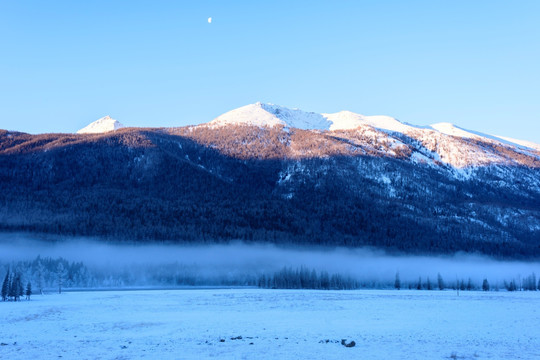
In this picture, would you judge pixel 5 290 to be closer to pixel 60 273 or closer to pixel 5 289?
pixel 5 289

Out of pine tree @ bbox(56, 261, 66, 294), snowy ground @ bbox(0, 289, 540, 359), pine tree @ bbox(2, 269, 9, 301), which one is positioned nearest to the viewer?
snowy ground @ bbox(0, 289, 540, 359)

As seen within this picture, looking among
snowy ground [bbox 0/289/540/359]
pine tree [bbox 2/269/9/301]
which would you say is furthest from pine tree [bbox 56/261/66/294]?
snowy ground [bbox 0/289/540/359]

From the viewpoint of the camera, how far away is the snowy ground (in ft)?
128

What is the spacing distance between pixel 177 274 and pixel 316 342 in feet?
447

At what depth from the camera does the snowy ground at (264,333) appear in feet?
128

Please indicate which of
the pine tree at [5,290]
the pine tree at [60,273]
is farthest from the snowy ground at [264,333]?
the pine tree at [60,273]

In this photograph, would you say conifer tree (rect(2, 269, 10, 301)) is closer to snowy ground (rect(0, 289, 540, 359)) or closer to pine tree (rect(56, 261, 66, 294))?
snowy ground (rect(0, 289, 540, 359))

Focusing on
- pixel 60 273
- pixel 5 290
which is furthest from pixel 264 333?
pixel 60 273

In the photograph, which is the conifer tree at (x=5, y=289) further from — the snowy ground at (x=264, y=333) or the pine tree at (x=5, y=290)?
the snowy ground at (x=264, y=333)

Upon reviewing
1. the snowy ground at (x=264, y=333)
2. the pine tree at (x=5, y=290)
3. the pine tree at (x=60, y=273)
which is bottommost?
the pine tree at (x=60, y=273)

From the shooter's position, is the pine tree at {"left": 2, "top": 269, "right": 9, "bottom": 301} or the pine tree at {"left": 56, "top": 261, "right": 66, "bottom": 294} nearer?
the pine tree at {"left": 2, "top": 269, "right": 9, "bottom": 301}

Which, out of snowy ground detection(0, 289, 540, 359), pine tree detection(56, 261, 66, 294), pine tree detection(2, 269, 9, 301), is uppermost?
snowy ground detection(0, 289, 540, 359)

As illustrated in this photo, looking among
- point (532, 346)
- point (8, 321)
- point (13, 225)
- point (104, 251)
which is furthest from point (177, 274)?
point (532, 346)

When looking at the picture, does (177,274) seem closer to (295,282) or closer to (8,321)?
(295,282)
